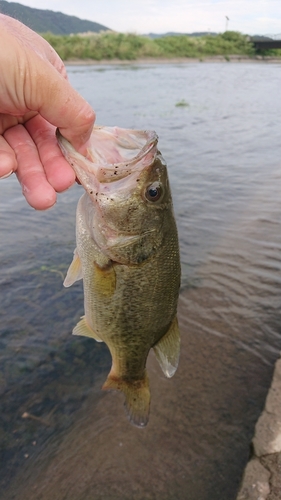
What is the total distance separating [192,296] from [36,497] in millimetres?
3070

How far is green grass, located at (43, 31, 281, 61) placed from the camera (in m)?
47.2

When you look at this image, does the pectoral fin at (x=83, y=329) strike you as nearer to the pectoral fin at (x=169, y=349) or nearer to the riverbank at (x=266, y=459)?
the pectoral fin at (x=169, y=349)

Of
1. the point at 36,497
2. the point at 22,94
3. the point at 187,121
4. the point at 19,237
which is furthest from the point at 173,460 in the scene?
the point at 187,121

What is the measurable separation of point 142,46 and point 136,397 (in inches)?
2366

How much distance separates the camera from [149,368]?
177 inches

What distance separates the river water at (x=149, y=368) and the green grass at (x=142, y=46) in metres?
41.4

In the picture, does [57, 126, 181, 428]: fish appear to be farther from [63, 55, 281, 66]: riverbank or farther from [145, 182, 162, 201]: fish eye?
[63, 55, 281, 66]: riverbank

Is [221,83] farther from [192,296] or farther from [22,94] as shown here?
[22,94]

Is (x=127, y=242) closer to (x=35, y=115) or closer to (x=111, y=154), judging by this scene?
(x=111, y=154)

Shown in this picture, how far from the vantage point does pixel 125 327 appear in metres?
2.41

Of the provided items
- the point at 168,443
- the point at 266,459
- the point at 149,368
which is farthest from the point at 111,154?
the point at 149,368

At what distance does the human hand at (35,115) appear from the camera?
1.75m

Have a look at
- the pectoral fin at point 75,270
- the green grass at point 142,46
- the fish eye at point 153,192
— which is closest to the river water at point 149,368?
the pectoral fin at point 75,270

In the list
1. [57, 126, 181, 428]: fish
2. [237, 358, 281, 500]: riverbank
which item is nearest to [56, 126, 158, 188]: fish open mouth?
[57, 126, 181, 428]: fish
